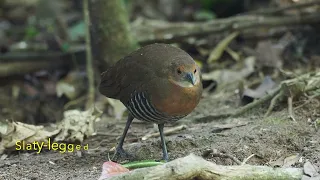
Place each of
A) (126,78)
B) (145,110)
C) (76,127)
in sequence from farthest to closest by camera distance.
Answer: (76,127), (126,78), (145,110)

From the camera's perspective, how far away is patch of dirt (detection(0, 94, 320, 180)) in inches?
128

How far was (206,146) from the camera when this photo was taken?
346cm

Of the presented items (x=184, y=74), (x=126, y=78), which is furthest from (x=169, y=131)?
(x=184, y=74)

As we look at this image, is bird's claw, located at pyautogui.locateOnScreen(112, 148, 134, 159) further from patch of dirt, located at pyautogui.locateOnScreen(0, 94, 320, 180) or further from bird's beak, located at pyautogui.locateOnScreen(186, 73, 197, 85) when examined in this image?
bird's beak, located at pyautogui.locateOnScreen(186, 73, 197, 85)

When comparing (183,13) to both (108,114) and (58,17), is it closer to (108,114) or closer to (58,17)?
(58,17)

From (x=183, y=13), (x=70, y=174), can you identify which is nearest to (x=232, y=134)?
(x=70, y=174)

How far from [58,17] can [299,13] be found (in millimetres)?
2711

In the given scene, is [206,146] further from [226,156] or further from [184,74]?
[184,74]

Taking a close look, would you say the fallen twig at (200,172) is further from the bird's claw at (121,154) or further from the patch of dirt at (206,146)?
the bird's claw at (121,154)

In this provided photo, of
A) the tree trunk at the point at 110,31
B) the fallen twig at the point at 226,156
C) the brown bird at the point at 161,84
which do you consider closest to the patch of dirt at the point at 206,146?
the fallen twig at the point at 226,156

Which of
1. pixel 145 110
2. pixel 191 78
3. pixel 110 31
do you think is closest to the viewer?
pixel 191 78

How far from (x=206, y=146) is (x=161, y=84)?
0.55m

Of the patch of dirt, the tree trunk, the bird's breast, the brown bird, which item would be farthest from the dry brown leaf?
the tree trunk

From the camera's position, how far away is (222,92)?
5.02 m
